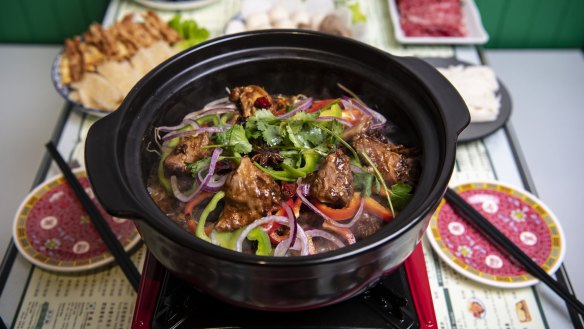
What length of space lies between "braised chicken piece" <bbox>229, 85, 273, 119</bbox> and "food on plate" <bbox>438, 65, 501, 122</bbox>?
111 cm

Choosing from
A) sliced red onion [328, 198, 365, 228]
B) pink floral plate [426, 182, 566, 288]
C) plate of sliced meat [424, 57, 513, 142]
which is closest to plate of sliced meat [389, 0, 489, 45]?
plate of sliced meat [424, 57, 513, 142]

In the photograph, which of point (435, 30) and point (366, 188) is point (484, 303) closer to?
point (366, 188)

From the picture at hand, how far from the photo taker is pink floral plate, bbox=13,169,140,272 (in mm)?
1884

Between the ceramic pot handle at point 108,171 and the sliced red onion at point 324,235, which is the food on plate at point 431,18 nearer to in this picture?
the sliced red onion at point 324,235

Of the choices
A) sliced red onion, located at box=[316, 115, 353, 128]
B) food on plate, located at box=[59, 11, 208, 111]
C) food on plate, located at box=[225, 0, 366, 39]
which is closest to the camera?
sliced red onion, located at box=[316, 115, 353, 128]

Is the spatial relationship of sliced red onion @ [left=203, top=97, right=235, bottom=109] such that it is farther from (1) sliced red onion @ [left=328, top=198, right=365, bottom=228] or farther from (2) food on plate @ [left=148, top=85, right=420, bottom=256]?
(1) sliced red onion @ [left=328, top=198, right=365, bottom=228]

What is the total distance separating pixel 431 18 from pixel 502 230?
143 centimetres

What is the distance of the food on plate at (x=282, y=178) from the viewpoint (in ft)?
4.42

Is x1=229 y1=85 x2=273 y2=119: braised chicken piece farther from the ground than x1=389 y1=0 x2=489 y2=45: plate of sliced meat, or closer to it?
farther from the ground

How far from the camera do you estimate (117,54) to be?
2.77 m

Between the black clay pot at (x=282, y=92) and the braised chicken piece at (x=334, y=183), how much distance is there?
0.66 feet

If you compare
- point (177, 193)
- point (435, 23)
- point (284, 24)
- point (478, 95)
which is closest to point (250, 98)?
point (177, 193)

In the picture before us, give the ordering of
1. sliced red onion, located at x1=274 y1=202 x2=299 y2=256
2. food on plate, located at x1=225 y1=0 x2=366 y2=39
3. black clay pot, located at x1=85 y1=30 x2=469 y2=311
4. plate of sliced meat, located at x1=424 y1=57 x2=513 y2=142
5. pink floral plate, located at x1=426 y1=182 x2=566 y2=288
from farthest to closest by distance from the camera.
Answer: food on plate, located at x1=225 y1=0 x2=366 y2=39, plate of sliced meat, located at x1=424 y1=57 x2=513 y2=142, pink floral plate, located at x1=426 y1=182 x2=566 y2=288, sliced red onion, located at x1=274 y1=202 x2=299 y2=256, black clay pot, located at x1=85 y1=30 x2=469 y2=311

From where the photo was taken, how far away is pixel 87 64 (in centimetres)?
268
